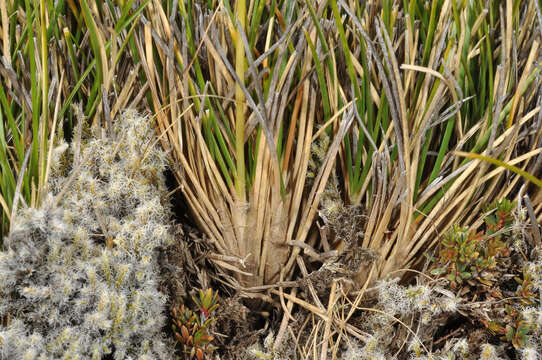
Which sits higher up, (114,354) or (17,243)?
(17,243)

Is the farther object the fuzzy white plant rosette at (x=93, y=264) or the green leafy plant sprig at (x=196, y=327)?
the green leafy plant sprig at (x=196, y=327)

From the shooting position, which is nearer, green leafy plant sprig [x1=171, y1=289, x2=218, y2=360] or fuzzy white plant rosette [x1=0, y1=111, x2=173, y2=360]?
fuzzy white plant rosette [x1=0, y1=111, x2=173, y2=360]

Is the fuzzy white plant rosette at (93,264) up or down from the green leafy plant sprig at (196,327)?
up

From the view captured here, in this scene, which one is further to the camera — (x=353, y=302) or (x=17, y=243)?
(x=353, y=302)

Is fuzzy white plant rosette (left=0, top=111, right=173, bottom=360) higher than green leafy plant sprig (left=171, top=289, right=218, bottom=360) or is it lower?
higher

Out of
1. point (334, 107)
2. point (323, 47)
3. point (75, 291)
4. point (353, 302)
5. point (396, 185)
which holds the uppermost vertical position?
point (323, 47)

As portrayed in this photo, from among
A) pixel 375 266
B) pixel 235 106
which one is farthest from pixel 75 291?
pixel 375 266

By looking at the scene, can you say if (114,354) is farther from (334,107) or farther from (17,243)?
(334,107)

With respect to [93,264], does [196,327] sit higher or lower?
lower
